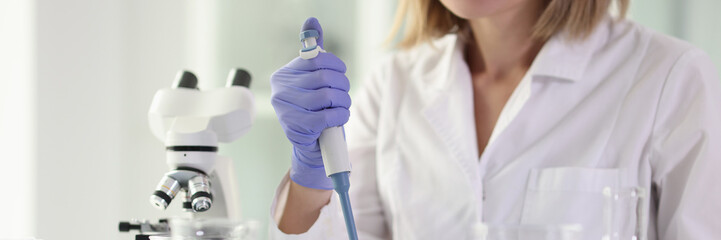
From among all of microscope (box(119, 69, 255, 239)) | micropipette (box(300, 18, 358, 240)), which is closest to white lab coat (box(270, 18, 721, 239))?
microscope (box(119, 69, 255, 239))

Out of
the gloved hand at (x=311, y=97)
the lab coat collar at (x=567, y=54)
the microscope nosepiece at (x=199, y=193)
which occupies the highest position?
the lab coat collar at (x=567, y=54)

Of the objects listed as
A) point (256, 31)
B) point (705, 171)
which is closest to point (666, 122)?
point (705, 171)

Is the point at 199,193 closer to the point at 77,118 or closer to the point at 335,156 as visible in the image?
the point at 335,156

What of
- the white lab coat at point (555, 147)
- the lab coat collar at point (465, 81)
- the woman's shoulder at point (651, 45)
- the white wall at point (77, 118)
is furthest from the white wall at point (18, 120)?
the woman's shoulder at point (651, 45)

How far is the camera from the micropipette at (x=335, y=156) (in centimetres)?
75

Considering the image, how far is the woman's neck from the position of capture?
1438mm

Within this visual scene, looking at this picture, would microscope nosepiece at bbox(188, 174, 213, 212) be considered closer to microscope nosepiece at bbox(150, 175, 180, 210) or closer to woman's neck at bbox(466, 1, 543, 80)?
microscope nosepiece at bbox(150, 175, 180, 210)

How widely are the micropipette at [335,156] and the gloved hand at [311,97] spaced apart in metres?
0.01

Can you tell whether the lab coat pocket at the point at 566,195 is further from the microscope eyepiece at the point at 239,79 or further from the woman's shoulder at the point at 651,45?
the microscope eyepiece at the point at 239,79

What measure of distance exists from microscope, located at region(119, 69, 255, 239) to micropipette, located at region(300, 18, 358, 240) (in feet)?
0.43

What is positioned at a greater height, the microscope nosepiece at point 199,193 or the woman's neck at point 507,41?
the woman's neck at point 507,41

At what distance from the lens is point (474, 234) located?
0.67 m

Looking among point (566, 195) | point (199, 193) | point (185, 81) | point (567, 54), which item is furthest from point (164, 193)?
point (567, 54)

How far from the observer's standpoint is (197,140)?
2.79 feet
